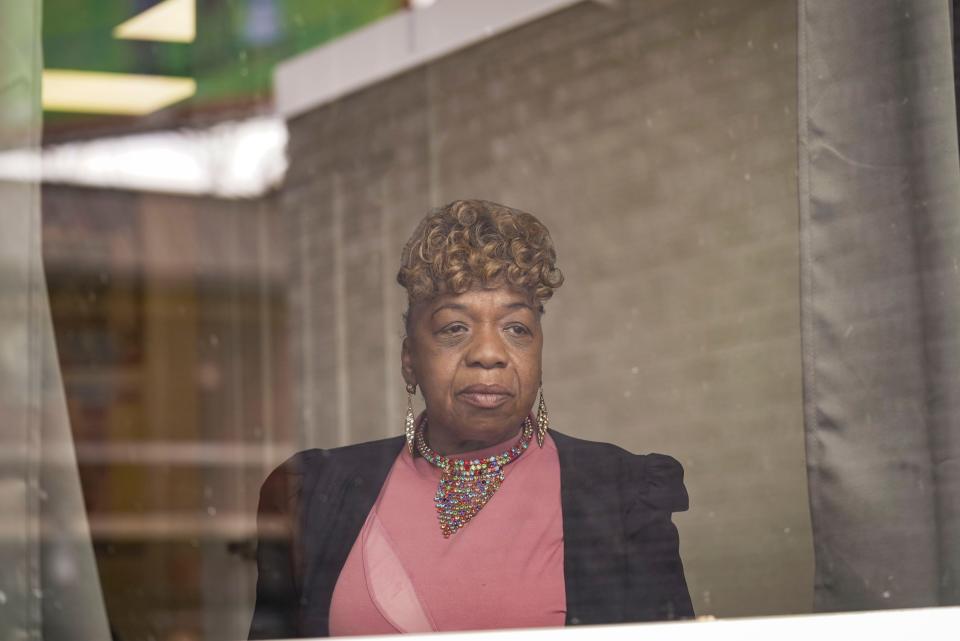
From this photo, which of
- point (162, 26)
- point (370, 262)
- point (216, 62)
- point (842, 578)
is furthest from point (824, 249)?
point (216, 62)

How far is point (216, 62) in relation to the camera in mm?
3781

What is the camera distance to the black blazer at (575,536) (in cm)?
127

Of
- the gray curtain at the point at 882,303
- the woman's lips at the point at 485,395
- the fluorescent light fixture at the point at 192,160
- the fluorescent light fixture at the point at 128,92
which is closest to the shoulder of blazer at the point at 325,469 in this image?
the woman's lips at the point at 485,395

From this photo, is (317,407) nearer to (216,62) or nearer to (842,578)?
(216,62)

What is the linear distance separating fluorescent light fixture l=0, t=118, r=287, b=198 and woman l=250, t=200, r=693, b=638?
2731 millimetres

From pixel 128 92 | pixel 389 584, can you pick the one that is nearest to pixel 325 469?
pixel 389 584

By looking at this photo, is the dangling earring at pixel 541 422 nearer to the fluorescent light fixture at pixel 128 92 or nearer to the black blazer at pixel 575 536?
the black blazer at pixel 575 536

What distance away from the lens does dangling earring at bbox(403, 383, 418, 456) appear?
1.29 meters

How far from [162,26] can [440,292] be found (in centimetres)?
140

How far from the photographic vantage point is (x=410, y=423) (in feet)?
4.28

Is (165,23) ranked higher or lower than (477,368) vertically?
higher

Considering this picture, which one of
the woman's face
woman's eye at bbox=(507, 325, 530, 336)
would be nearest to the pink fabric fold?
the woman's face

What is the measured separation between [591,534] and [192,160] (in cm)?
414

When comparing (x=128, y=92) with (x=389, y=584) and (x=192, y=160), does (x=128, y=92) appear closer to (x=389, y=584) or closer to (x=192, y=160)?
(x=192, y=160)
